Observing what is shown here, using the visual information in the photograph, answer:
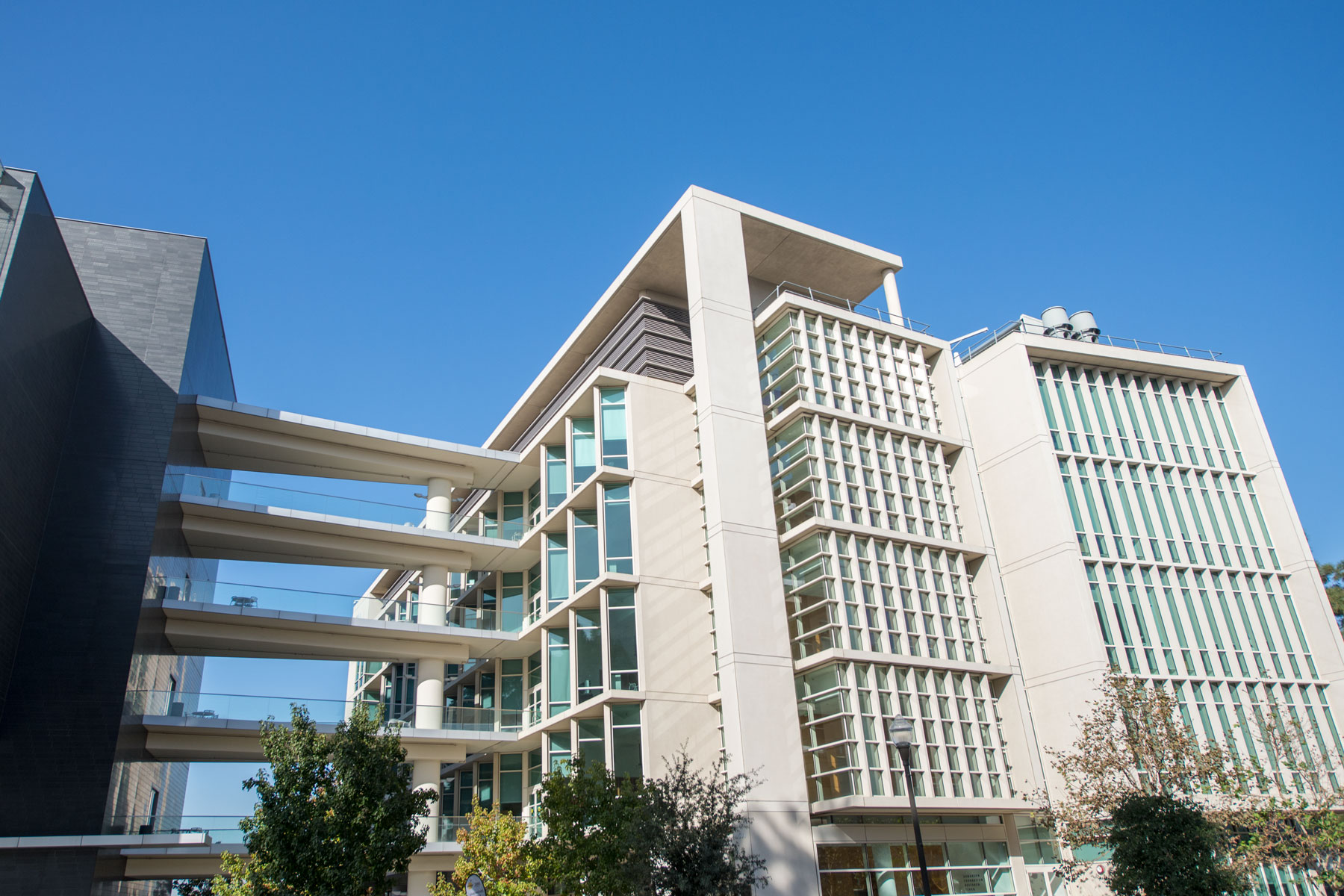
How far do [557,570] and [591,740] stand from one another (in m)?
6.55

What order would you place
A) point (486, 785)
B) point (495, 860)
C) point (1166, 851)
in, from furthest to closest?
point (486, 785)
point (495, 860)
point (1166, 851)

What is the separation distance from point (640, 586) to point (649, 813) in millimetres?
10273

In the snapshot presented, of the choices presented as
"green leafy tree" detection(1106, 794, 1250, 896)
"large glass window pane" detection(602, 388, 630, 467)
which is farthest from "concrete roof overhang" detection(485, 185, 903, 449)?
"green leafy tree" detection(1106, 794, 1250, 896)

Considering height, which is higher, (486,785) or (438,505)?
(438,505)

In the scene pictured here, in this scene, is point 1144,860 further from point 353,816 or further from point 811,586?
point 353,816

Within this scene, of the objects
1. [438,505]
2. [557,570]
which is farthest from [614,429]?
[438,505]

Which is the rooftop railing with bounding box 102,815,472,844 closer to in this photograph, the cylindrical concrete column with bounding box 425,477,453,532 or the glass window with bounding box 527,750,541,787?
the glass window with bounding box 527,750,541,787

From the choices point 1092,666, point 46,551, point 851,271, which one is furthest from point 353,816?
point 851,271

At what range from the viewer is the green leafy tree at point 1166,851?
18.6 m

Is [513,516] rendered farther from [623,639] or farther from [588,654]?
[623,639]

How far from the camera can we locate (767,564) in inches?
→ 1088

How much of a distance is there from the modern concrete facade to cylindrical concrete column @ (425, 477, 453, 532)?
0.57ft

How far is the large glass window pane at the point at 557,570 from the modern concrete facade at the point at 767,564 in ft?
0.41

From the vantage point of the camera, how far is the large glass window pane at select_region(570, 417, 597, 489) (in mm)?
31906
